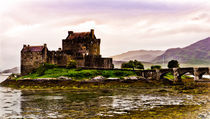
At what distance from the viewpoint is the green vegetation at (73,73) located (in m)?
56.3

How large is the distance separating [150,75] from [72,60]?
20814 mm

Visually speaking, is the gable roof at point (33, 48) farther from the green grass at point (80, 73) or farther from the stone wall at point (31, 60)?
the green grass at point (80, 73)

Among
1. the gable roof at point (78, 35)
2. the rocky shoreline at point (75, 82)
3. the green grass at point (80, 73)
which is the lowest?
the rocky shoreline at point (75, 82)

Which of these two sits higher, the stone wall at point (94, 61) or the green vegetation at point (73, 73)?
→ the stone wall at point (94, 61)

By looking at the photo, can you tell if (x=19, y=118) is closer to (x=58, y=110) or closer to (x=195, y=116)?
(x=58, y=110)

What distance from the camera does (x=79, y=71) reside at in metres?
58.9

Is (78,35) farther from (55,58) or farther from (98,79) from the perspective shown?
(98,79)

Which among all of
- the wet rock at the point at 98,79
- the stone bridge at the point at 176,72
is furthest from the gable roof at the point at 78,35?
the stone bridge at the point at 176,72

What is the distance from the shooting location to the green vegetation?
56.3 meters

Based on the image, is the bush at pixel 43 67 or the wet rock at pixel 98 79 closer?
the wet rock at pixel 98 79

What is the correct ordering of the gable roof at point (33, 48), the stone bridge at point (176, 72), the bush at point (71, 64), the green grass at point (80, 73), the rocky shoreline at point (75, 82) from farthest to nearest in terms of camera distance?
the gable roof at point (33, 48)
the bush at point (71, 64)
the stone bridge at point (176, 72)
the green grass at point (80, 73)
the rocky shoreline at point (75, 82)

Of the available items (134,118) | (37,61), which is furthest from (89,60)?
(134,118)

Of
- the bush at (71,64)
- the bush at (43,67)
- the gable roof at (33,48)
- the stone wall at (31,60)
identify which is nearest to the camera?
the bush at (43,67)

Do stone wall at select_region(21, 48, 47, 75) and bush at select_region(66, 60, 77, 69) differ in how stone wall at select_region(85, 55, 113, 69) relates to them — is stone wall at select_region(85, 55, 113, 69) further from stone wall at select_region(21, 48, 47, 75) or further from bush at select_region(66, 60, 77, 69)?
stone wall at select_region(21, 48, 47, 75)
